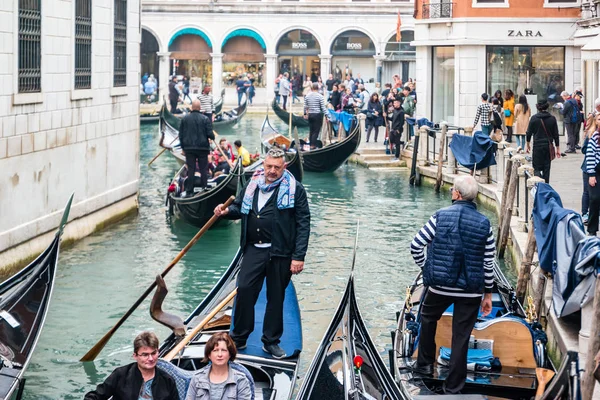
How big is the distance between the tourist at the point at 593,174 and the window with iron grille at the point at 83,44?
4.28 m

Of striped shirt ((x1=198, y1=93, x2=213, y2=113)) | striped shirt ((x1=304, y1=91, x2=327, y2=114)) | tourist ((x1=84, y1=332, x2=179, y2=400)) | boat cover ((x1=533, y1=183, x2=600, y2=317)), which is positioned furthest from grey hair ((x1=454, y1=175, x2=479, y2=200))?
striped shirt ((x1=304, y1=91, x2=327, y2=114))

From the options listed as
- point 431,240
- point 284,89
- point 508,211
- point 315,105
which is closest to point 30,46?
point 508,211

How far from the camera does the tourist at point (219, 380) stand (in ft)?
11.9

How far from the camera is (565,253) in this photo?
548 cm

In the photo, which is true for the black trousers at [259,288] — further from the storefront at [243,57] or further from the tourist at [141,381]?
the storefront at [243,57]

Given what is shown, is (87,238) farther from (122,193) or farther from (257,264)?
(257,264)

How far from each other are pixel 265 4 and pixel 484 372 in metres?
25.1

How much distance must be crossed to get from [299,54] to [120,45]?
63.8 feet

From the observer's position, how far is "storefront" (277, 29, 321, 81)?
96.3ft

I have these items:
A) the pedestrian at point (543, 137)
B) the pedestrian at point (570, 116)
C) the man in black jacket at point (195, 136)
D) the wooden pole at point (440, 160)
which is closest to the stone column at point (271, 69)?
the pedestrian at point (570, 116)

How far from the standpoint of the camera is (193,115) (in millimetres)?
9539

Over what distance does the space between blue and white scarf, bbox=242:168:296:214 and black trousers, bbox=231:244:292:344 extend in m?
0.20

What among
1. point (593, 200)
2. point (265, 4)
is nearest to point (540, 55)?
point (593, 200)

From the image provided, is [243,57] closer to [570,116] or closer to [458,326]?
[570,116]
